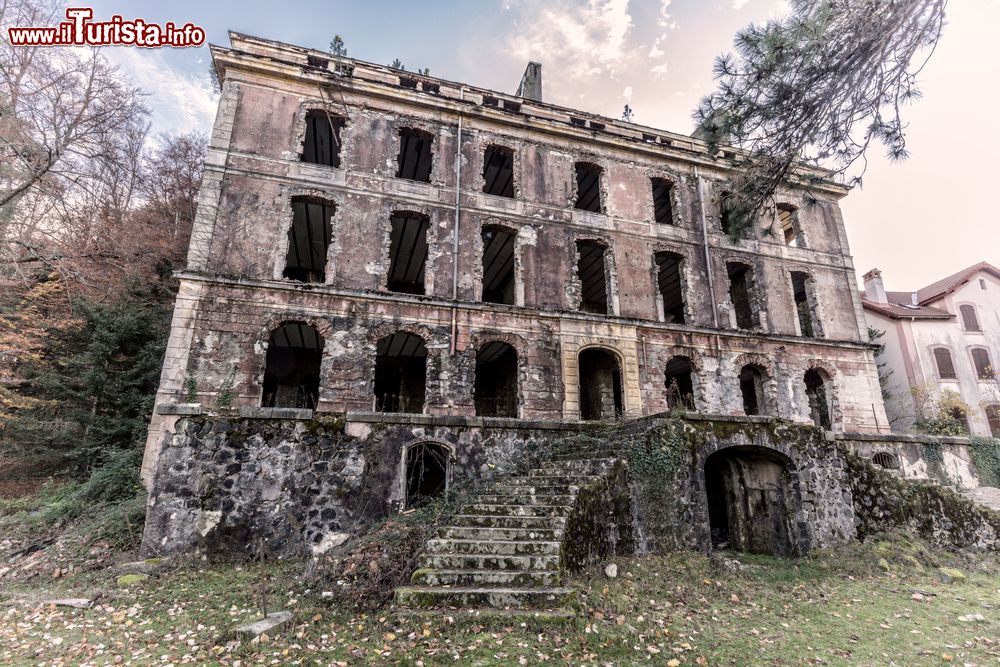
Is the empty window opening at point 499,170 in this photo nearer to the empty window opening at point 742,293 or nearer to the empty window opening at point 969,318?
the empty window opening at point 742,293

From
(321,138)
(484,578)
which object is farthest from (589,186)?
(484,578)

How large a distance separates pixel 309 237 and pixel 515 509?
1234 cm

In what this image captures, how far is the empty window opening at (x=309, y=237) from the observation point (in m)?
14.4

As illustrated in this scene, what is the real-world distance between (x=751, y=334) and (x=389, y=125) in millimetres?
13792

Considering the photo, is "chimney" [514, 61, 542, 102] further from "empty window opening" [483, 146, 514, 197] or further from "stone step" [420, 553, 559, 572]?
"stone step" [420, 553, 559, 572]

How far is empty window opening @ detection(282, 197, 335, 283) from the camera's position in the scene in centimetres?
1436

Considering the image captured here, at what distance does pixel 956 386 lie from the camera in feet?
73.3

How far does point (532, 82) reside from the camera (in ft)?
61.5

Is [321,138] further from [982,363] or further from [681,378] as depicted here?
[982,363]

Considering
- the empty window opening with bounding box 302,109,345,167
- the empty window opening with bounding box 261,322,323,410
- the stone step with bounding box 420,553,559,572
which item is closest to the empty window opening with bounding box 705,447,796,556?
the stone step with bounding box 420,553,559,572

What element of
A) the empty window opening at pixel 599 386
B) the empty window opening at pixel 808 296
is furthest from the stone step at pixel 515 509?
the empty window opening at pixel 808 296

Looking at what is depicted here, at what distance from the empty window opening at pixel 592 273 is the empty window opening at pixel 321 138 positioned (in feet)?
28.5

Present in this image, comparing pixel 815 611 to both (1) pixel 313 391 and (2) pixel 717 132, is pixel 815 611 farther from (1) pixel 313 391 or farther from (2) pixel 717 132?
(1) pixel 313 391

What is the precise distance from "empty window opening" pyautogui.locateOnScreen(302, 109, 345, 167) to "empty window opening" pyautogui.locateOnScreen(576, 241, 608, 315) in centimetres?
869
